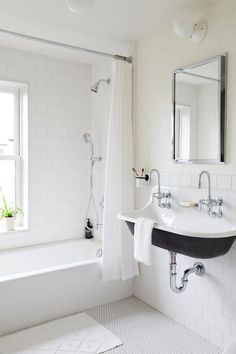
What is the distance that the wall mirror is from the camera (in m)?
2.39

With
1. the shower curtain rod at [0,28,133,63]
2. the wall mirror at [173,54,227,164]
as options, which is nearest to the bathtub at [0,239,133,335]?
the wall mirror at [173,54,227,164]

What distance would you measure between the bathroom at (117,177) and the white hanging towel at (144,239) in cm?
1

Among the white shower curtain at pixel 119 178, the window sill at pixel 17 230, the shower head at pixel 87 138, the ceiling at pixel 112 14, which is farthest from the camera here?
the shower head at pixel 87 138

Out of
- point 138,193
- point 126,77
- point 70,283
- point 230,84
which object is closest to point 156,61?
point 126,77

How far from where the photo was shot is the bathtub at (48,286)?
257 centimetres

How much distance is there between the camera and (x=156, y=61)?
9.68 ft

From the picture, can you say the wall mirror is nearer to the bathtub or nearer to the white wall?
the white wall

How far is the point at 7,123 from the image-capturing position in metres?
3.59

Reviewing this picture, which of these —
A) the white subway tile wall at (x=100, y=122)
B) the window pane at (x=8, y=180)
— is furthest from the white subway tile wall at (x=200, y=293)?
the window pane at (x=8, y=180)

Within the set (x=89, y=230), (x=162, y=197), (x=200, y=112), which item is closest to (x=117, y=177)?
(x=162, y=197)

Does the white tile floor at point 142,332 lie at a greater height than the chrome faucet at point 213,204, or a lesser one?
lesser

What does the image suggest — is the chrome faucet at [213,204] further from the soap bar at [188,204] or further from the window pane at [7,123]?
the window pane at [7,123]

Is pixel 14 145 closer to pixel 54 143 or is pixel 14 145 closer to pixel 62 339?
pixel 54 143

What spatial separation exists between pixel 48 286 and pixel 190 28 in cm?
229
